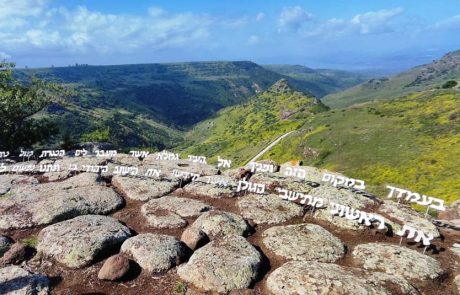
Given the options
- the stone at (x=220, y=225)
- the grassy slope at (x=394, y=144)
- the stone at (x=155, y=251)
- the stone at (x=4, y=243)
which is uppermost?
the stone at (x=220, y=225)

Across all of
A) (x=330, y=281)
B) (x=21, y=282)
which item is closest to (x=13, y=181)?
(x=21, y=282)

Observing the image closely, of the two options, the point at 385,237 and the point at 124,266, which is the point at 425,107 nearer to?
the point at 385,237

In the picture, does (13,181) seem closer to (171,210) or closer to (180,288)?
(171,210)

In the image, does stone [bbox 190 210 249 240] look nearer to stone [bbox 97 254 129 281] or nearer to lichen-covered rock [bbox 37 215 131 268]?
lichen-covered rock [bbox 37 215 131 268]

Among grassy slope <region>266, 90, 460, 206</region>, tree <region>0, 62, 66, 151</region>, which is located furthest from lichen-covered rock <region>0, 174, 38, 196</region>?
grassy slope <region>266, 90, 460, 206</region>

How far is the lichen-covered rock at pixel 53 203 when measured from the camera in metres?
24.1

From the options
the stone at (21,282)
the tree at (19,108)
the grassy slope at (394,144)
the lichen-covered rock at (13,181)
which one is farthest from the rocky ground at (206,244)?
the grassy slope at (394,144)

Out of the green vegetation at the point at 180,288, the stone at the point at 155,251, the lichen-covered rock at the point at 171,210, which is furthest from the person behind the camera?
the lichen-covered rock at the point at 171,210

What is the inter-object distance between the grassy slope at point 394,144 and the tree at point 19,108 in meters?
64.8

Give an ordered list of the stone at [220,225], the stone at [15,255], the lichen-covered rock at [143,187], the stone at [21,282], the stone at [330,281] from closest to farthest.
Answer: the stone at [330,281]
the stone at [21,282]
the stone at [15,255]
the stone at [220,225]
the lichen-covered rock at [143,187]

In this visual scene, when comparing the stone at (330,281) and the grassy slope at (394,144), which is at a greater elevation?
the stone at (330,281)

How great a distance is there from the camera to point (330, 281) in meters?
17.0

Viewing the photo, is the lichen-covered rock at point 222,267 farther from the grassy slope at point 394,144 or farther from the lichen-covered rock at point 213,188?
the grassy slope at point 394,144

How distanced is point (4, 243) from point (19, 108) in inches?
1685
